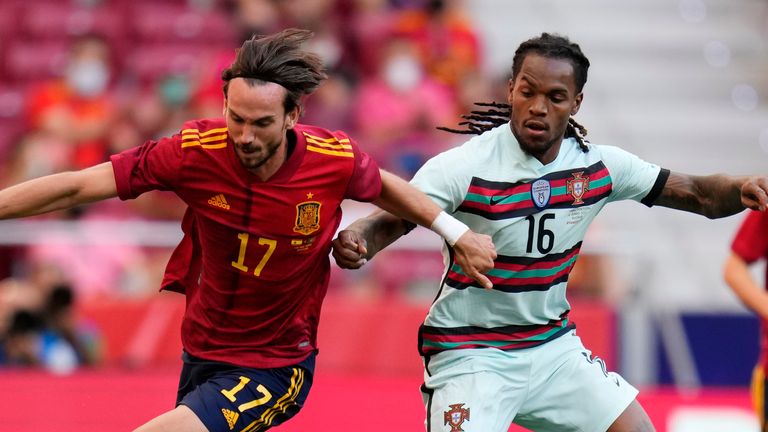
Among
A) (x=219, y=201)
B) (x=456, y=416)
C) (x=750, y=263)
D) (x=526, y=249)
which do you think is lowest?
(x=456, y=416)

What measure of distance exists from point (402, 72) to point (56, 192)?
6.54m

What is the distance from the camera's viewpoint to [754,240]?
6074 millimetres

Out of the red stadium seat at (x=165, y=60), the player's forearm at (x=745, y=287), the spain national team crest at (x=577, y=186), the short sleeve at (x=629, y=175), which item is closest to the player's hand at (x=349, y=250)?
the spain national team crest at (x=577, y=186)

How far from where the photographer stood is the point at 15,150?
1098 centimetres

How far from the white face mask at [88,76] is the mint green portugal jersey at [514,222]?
6967 millimetres

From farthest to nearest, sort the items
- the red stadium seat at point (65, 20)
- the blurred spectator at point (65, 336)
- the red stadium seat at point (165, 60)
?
the red stadium seat at point (65, 20) → the red stadium seat at point (165, 60) → the blurred spectator at point (65, 336)

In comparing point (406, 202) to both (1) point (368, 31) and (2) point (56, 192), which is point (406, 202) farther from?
(1) point (368, 31)

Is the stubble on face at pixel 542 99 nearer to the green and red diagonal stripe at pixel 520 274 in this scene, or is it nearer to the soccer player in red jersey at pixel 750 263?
the green and red diagonal stripe at pixel 520 274

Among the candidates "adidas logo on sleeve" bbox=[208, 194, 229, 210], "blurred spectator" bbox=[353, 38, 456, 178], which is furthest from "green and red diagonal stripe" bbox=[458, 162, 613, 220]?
"blurred spectator" bbox=[353, 38, 456, 178]

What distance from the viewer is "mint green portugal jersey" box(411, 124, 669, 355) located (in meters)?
5.02

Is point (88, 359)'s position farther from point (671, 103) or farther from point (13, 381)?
point (671, 103)

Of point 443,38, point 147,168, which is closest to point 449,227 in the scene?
point 147,168

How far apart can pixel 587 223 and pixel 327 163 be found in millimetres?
1045

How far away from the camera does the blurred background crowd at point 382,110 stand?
882 cm
